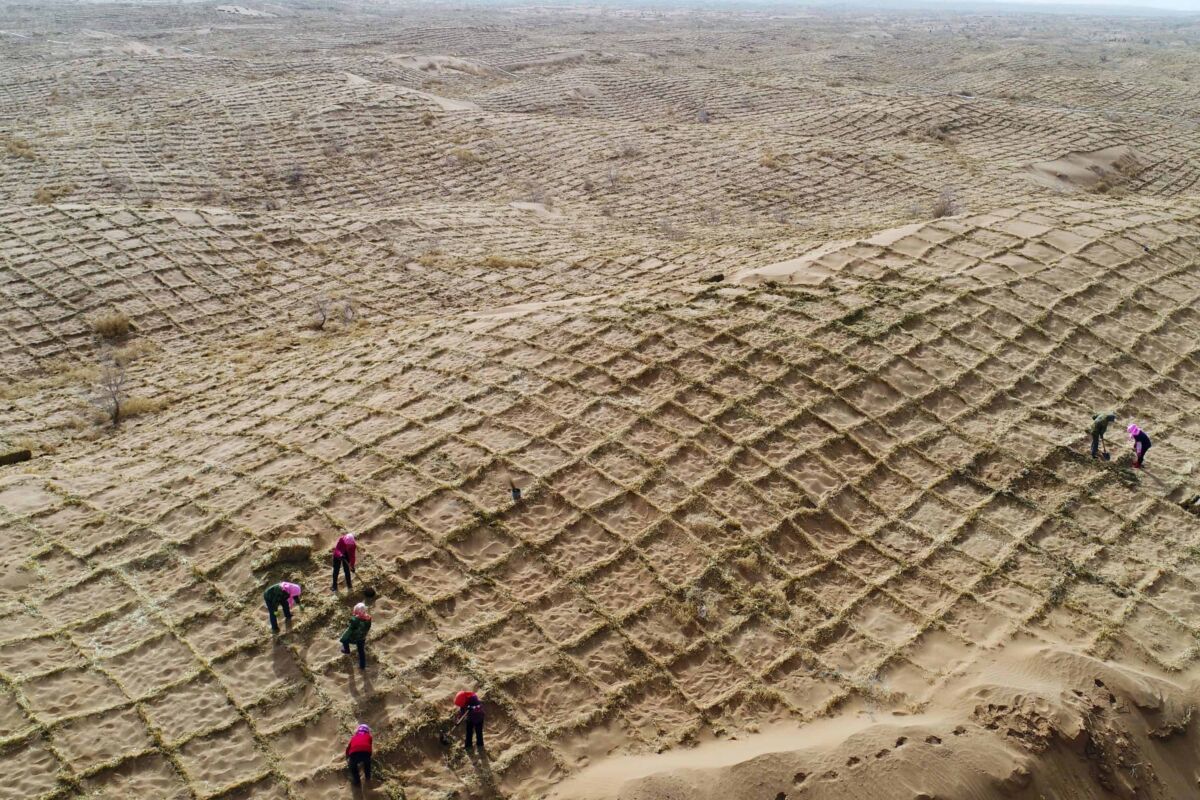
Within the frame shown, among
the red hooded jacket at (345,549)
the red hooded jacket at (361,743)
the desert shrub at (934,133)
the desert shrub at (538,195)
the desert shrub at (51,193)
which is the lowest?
the desert shrub at (538,195)

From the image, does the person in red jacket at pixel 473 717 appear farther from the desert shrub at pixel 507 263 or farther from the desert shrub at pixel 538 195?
the desert shrub at pixel 538 195

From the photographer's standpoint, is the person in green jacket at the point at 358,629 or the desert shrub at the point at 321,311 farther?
the desert shrub at the point at 321,311

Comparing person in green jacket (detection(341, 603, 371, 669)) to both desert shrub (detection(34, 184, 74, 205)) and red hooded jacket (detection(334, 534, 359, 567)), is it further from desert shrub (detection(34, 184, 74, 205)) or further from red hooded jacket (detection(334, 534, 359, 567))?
desert shrub (detection(34, 184, 74, 205))

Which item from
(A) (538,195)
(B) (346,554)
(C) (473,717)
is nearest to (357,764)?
(C) (473,717)

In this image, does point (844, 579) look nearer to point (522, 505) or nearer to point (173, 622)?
point (522, 505)

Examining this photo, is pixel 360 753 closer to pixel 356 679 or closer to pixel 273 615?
pixel 356 679

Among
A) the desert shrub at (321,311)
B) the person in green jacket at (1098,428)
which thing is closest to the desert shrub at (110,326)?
the desert shrub at (321,311)
